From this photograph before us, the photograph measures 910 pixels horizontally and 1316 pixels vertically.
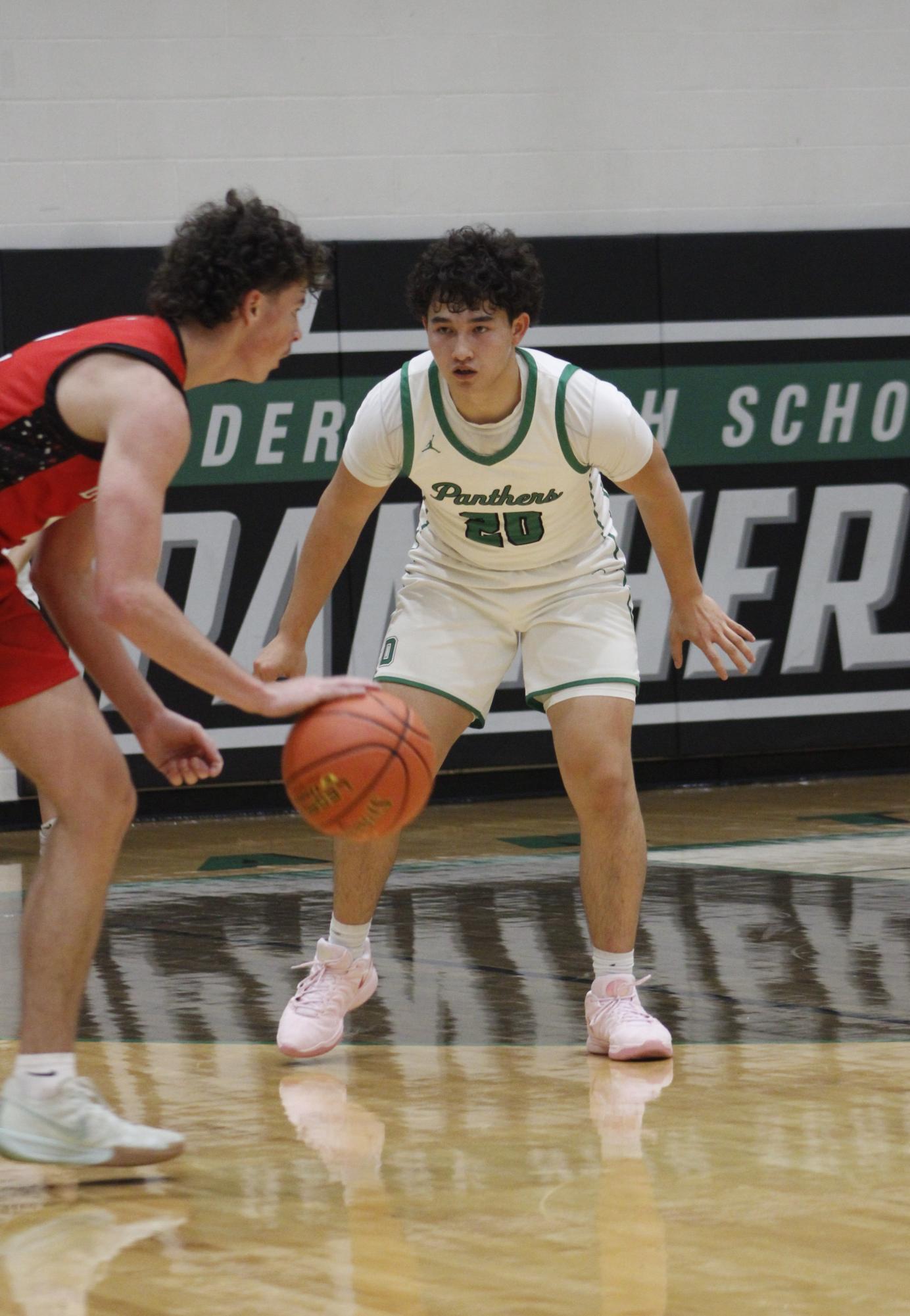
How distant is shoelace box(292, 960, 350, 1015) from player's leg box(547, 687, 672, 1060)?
0.55 meters

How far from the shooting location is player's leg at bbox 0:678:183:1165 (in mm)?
3148

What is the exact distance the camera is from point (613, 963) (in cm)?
428

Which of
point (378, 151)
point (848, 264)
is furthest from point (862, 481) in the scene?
point (378, 151)

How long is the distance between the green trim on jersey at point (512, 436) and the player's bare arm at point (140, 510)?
4.12ft

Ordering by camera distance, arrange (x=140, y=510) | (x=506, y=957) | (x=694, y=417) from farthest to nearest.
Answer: (x=694, y=417) → (x=506, y=957) → (x=140, y=510)

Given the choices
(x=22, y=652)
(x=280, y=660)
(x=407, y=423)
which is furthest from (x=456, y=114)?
(x=22, y=652)

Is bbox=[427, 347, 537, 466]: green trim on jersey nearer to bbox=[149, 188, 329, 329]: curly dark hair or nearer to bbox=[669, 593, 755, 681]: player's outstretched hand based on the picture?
bbox=[669, 593, 755, 681]: player's outstretched hand

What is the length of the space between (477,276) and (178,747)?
4.33 feet

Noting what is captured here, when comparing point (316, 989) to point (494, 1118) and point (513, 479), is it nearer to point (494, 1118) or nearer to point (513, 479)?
point (494, 1118)

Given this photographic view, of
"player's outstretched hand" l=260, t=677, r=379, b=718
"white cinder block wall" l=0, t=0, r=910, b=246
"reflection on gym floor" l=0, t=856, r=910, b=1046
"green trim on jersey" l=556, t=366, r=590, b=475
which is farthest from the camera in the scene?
"white cinder block wall" l=0, t=0, r=910, b=246

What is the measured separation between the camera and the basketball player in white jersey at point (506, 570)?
13.9ft

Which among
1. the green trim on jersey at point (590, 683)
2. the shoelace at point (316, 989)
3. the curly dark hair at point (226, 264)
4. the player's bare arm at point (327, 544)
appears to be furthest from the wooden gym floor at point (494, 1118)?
the curly dark hair at point (226, 264)

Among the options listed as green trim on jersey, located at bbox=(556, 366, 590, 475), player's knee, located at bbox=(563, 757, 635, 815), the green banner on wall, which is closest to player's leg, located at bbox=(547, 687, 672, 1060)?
player's knee, located at bbox=(563, 757, 635, 815)

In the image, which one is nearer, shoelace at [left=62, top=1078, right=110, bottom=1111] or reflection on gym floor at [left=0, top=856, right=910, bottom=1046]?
shoelace at [left=62, top=1078, right=110, bottom=1111]
